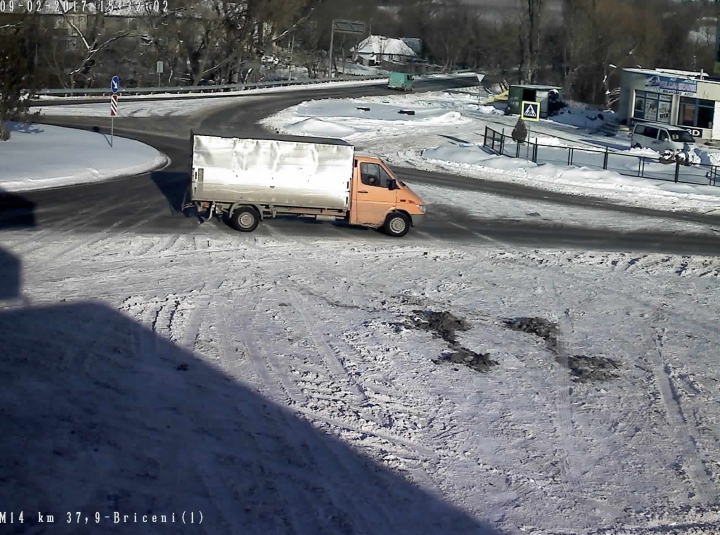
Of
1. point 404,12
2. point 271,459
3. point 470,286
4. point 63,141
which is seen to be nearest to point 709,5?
point 404,12

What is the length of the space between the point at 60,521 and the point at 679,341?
11.0 metres

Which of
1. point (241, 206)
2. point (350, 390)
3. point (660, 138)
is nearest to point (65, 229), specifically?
point (241, 206)

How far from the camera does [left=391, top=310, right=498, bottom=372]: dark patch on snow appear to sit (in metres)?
12.8

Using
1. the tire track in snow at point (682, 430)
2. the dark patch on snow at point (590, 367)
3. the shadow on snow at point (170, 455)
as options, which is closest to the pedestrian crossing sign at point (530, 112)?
the tire track in snow at point (682, 430)

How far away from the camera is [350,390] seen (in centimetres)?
1134

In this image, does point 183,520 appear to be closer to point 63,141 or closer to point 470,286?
point 470,286

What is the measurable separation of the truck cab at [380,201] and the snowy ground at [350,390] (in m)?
2.16

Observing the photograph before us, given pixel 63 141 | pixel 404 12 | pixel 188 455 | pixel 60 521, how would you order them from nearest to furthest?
pixel 60 521 → pixel 188 455 → pixel 63 141 → pixel 404 12

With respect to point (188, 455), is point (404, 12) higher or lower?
higher

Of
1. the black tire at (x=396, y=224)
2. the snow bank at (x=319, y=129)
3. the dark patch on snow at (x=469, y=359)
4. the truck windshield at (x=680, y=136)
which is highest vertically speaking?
the truck windshield at (x=680, y=136)

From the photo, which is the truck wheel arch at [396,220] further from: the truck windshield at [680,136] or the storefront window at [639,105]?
the storefront window at [639,105]

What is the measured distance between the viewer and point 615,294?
1723 cm

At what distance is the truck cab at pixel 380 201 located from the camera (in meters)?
20.4

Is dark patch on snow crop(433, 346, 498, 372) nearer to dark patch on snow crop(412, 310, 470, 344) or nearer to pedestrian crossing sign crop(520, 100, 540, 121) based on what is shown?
dark patch on snow crop(412, 310, 470, 344)
